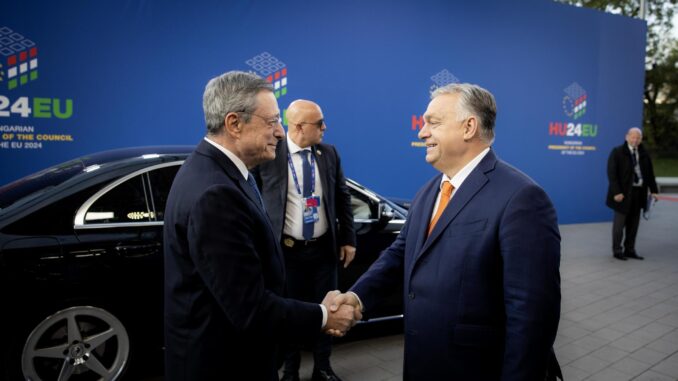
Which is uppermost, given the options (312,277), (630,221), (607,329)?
(312,277)

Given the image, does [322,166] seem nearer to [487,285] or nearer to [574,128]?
[487,285]

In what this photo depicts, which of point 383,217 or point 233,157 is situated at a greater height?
point 233,157

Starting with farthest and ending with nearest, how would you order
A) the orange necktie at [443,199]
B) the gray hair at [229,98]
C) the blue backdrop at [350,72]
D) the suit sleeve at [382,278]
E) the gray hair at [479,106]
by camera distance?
the blue backdrop at [350,72]
the suit sleeve at [382,278]
the orange necktie at [443,199]
the gray hair at [479,106]
the gray hair at [229,98]

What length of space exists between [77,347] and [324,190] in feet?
6.03

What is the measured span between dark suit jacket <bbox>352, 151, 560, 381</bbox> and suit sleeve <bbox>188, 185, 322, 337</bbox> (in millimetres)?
573

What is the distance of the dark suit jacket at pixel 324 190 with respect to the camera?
314 centimetres

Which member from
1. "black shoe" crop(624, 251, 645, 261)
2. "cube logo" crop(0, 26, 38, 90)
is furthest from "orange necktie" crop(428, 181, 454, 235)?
"black shoe" crop(624, 251, 645, 261)

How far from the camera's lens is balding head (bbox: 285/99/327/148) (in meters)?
3.16

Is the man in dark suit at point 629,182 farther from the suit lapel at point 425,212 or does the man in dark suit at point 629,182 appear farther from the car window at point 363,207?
the suit lapel at point 425,212

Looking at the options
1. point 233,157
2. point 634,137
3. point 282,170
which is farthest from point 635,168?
point 233,157

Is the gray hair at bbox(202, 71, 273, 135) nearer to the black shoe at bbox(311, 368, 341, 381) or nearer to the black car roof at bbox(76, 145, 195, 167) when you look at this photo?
the black car roof at bbox(76, 145, 195, 167)

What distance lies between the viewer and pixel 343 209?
3.49 metres

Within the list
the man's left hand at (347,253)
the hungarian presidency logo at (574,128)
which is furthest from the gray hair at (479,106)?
the hungarian presidency logo at (574,128)

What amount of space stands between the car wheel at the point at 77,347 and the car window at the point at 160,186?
719 mm
